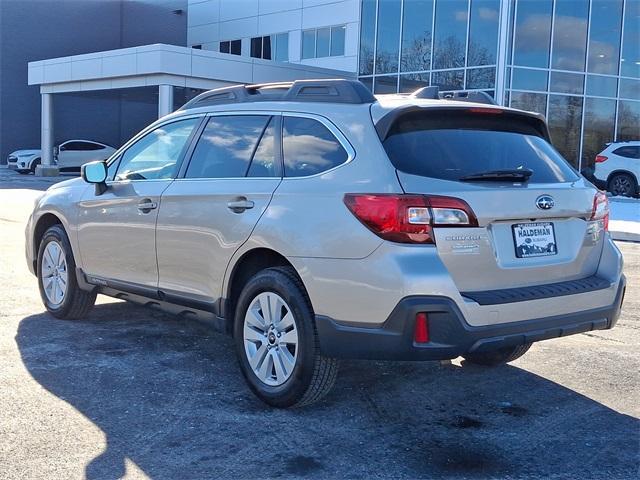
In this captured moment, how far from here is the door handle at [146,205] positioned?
512cm

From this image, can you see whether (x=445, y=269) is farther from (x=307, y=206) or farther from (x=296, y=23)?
(x=296, y=23)

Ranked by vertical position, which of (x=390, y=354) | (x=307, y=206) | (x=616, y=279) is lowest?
(x=390, y=354)

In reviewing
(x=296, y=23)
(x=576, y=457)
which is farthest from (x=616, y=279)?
(x=296, y=23)

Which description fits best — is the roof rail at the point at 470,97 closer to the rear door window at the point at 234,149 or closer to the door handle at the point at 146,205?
the rear door window at the point at 234,149

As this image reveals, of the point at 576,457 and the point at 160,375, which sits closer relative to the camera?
the point at 576,457

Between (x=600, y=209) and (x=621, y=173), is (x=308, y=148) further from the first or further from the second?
(x=621, y=173)

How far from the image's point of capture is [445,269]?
11.9 ft

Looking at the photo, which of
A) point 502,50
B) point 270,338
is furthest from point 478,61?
point 270,338

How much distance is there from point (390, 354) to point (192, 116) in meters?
2.47

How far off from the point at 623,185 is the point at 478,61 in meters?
6.37

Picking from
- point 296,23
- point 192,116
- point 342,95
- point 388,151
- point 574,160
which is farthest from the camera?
point 296,23

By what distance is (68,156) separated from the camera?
3319 cm

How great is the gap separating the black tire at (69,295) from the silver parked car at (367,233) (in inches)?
46.0

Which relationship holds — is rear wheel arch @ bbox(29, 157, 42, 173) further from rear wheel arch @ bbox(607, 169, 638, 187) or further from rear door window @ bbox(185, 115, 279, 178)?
rear door window @ bbox(185, 115, 279, 178)
